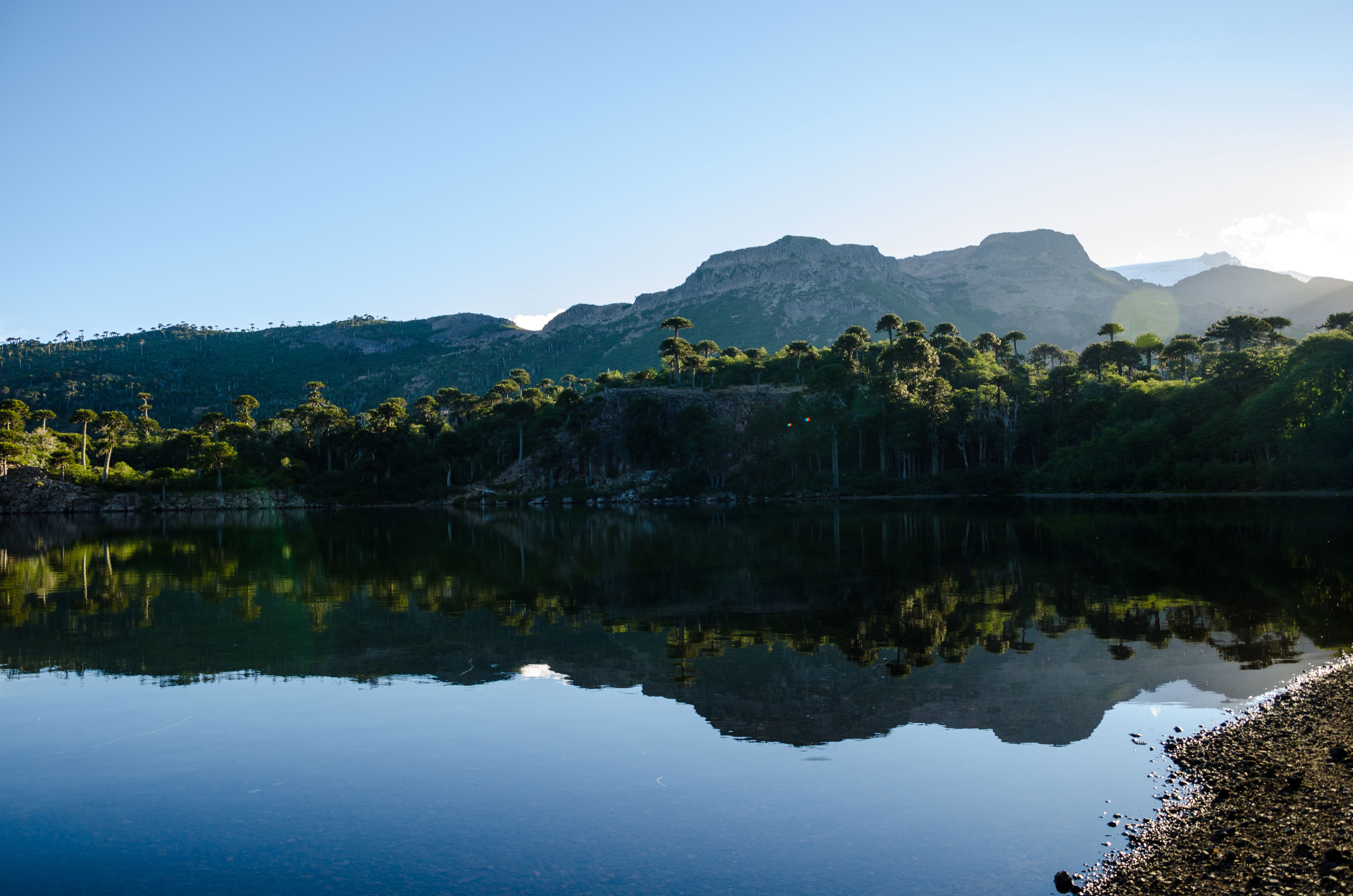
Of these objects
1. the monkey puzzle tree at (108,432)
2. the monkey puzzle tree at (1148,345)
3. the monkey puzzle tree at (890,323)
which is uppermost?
the monkey puzzle tree at (890,323)

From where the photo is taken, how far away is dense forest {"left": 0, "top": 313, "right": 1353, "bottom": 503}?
231 ft

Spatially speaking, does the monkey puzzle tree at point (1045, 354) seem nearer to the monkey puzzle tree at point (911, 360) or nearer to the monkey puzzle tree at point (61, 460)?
the monkey puzzle tree at point (911, 360)

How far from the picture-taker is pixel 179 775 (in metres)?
11.0

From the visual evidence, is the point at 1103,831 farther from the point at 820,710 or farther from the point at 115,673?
the point at 115,673

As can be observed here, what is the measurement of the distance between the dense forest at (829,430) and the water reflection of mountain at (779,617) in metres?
29.9

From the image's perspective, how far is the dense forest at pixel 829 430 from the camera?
7044 centimetres

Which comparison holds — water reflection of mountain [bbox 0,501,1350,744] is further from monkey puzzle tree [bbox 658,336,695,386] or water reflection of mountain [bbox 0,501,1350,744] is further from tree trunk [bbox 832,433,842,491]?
monkey puzzle tree [bbox 658,336,695,386]

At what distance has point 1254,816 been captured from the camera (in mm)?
8062

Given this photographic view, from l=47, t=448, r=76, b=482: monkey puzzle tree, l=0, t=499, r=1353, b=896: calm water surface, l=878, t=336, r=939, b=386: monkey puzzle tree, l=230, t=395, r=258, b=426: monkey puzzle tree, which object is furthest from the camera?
l=230, t=395, r=258, b=426: monkey puzzle tree

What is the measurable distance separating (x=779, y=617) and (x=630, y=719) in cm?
843

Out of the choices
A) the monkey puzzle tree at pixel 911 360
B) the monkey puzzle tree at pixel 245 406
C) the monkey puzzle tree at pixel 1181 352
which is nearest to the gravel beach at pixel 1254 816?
the monkey puzzle tree at pixel 911 360

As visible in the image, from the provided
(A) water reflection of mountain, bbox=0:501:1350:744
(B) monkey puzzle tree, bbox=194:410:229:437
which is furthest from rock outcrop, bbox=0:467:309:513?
(A) water reflection of mountain, bbox=0:501:1350:744

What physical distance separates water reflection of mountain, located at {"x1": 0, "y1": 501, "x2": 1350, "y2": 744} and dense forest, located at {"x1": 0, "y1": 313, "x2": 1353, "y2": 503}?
29.9 metres

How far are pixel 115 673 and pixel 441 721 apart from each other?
29.3ft
